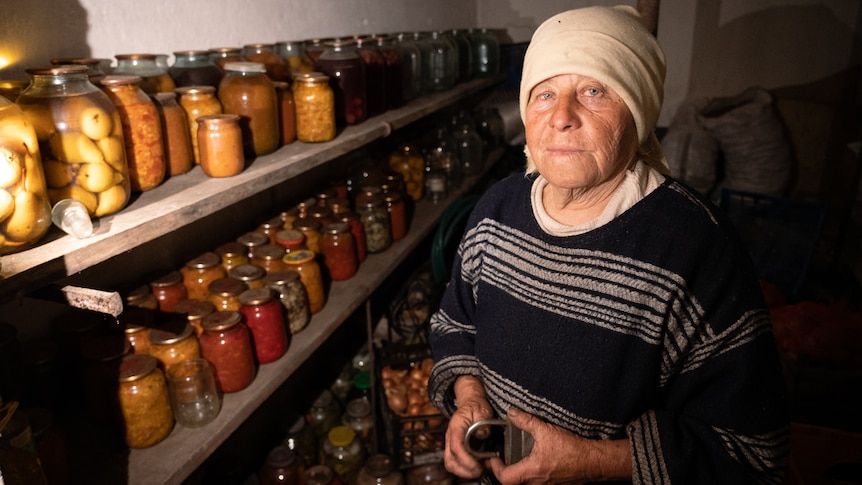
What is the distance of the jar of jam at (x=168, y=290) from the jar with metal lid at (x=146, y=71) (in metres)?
0.47

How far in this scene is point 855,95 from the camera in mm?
4109

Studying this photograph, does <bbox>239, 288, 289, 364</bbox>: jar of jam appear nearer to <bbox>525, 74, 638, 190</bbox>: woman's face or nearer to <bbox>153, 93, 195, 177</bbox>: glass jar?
<bbox>153, 93, 195, 177</bbox>: glass jar

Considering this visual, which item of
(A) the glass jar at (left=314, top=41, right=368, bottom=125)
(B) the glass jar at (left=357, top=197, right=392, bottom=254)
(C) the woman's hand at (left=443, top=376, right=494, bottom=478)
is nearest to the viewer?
(C) the woman's hand at (left=443, top=376, right=494, bottom=478)

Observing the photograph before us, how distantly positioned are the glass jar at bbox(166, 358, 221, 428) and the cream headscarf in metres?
0.90

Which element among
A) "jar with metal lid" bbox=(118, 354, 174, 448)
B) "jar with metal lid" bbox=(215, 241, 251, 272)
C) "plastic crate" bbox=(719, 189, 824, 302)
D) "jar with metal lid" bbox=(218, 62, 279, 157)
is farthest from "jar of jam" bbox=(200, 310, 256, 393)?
"plastic crate" bbox=(719, 189, 824, 302)

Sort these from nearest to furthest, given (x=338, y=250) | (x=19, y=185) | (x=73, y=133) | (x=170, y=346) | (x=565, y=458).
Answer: (x=19, y=185)
(x=73, y=133)
(x=565, y=458)
(x=170, y=346)
(x=338, y=250)

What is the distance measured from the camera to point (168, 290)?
1438mm

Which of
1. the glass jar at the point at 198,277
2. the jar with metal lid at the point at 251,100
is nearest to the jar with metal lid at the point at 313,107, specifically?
the jar with metal lid at the point at 251,100

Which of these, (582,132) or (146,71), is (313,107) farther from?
(582,132)

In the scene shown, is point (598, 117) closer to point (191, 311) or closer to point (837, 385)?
point (191, 311)

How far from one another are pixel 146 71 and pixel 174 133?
8.3 inches

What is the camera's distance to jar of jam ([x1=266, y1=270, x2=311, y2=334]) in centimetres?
154

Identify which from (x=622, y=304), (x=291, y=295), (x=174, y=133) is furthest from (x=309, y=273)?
(x=622, y=304)

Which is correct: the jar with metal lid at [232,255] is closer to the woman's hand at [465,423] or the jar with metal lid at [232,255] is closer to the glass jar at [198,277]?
the glass jar at [198,277]
